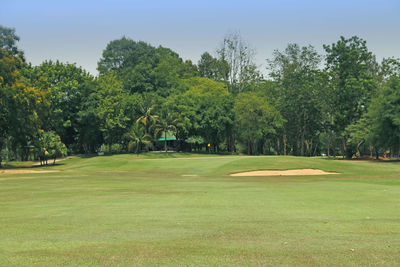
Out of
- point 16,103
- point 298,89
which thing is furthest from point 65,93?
point 298,89

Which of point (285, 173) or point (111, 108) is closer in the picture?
point (285, 173)

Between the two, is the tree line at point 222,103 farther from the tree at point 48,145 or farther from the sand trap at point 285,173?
the sand trap at point 285,173

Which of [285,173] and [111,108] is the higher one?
[111,108]

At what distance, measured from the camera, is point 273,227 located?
11172mm

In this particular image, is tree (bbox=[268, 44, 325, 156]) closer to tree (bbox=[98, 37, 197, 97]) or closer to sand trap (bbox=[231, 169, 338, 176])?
tree (bbox=[98, 37, 197, 97])

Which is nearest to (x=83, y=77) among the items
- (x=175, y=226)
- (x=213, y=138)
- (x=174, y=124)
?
(x=174, y=124)

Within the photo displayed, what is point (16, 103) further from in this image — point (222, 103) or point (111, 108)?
point (222, 103)

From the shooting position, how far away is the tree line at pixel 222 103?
72750 mm

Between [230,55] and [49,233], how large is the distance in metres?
98.9

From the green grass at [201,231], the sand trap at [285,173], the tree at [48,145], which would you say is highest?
the tree at [48,145]

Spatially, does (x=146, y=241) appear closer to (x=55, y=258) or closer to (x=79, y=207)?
(x=55, y=258)

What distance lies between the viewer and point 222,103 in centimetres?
9494

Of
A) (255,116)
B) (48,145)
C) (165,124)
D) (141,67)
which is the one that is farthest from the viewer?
(141,67)

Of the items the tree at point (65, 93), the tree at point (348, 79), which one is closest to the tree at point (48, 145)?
the tree at point (65, 93)
